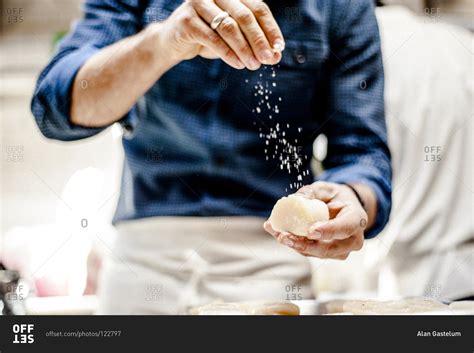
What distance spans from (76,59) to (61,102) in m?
0.07

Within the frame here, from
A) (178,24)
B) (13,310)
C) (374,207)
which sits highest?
(178,24)

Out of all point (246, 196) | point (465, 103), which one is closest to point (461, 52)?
point (465, 103)

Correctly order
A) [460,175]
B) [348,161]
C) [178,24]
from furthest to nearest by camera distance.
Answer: [460,175] → [348,161] → [178,24]

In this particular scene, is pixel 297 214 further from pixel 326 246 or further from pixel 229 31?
pixel 229 31

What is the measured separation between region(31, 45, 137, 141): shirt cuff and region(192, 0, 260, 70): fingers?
0.20m

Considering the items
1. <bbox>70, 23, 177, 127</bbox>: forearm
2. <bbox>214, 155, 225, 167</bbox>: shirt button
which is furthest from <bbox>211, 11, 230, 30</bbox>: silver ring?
<bbox>214, 155, 225, 167</bbox>: shirt button

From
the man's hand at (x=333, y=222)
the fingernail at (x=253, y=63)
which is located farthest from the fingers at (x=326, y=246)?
the fingernail at (x=253, y=63)

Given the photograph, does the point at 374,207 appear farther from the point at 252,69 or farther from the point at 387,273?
the point at 252,69

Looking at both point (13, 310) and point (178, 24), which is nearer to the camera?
point (178, 24)

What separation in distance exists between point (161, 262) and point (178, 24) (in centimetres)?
38

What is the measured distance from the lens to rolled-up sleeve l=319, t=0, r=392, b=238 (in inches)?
46.4

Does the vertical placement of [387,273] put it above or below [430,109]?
below

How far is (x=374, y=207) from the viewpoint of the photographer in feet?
4.03

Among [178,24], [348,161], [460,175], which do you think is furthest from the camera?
[460,175]
